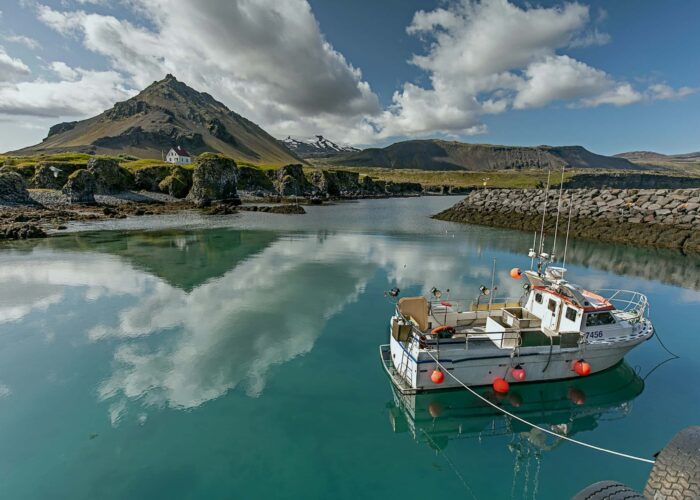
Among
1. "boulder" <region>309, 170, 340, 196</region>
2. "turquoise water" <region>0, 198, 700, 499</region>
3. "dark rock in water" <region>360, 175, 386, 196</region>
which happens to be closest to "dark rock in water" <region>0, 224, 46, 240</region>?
"turquoise water" <region>0, 198, 700, 499</region>

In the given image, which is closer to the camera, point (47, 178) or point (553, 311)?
point (553, 311)

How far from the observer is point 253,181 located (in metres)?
129

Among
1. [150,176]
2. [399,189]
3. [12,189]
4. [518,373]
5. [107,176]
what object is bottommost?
[518,373]

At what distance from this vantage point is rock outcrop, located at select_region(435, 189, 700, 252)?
50.6m

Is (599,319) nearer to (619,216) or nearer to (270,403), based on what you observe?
(270,403)

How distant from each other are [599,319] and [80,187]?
99721mm

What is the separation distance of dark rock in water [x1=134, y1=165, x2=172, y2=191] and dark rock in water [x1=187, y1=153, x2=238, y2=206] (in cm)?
1000

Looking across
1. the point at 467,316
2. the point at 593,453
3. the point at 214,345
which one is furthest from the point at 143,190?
the point at 593,453

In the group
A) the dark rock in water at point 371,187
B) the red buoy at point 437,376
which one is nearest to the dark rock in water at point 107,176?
the red buoy at point 437,376

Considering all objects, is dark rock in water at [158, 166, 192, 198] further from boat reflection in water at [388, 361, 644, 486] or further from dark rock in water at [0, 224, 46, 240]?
boat reflection in water at [388, 361, 644, 486]

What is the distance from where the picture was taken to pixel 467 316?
59.8ft

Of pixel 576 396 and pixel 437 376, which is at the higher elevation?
pixel 437 376

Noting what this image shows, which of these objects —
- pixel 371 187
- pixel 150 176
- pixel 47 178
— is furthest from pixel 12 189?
pixel 371 187

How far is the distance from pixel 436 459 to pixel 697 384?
547 inches
